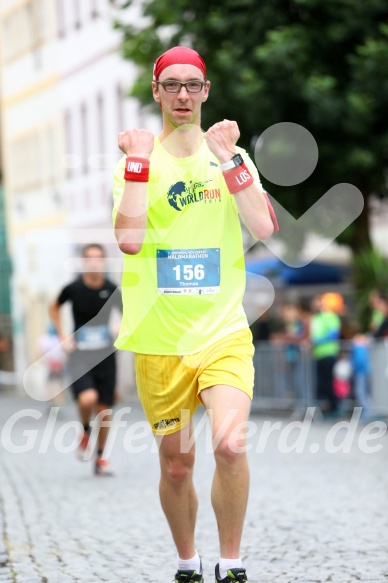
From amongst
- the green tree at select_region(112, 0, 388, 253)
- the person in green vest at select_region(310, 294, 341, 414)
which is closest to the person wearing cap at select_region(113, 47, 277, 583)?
the person in green vest at select_region(310, 294, 341, 414)

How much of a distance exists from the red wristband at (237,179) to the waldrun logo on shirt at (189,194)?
0.15 m

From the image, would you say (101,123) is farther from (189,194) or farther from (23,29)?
(189,194)

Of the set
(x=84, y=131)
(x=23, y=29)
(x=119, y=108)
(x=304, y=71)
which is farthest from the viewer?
(x=23, y=29)

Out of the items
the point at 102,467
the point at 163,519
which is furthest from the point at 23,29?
the point at 163,519

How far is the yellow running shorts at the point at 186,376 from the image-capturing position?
20.2 feet

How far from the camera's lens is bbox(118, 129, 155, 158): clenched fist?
6.03 meters

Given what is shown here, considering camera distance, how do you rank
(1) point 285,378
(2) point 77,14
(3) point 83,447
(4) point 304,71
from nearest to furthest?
(3) point 83,447 < (4) point 304,71 < (1) point 285,378 < (2) point 77,14

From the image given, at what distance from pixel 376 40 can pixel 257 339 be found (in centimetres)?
542

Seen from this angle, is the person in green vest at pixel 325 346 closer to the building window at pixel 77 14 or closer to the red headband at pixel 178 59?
the red headband at pixel 178 59

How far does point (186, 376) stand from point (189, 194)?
670 mm

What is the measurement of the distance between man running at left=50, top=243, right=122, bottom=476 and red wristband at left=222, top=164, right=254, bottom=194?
6.99 metres

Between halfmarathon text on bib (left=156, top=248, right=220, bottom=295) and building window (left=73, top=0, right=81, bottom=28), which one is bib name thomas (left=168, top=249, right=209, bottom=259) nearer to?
halfmarathon text on bib (left=156, top=248, right=220, bottom=295)

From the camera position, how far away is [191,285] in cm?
616

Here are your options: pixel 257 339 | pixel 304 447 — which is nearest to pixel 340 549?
pixel 304 447
